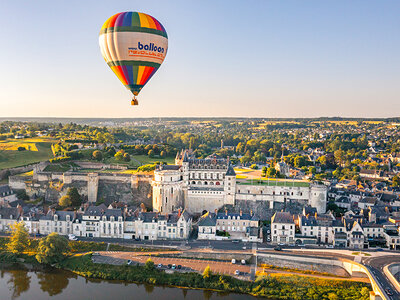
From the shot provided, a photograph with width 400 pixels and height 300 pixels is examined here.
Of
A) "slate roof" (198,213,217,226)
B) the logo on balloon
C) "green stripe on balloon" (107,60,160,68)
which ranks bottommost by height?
"slate roof" (198,213,217,226)

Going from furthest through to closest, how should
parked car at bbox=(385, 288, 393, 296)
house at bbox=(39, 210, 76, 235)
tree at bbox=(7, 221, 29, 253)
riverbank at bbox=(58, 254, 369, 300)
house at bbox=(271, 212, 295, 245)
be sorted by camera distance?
house at bbox=(39, 210, 76, 235) < house at bbox=(271, 212, 295, 245) < tree at bbox=(7, 221, 29, 253) < riverbank at bbox=(58, 254, 369, 300) < parked car at bbox=(385, 288, 393, 296)

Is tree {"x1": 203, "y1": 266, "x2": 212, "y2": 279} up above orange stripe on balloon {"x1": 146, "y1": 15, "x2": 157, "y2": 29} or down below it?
below

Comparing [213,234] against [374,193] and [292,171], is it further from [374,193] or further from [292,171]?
[292,171]

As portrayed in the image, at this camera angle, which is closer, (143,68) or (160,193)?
(143,68)

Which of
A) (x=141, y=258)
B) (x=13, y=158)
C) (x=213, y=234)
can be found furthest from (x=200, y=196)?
(x=13, y=158)

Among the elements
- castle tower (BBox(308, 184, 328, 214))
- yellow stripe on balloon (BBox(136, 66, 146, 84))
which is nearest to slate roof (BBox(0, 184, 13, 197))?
yellow stripe on balloon (BBox(136, 66, 146, 84))

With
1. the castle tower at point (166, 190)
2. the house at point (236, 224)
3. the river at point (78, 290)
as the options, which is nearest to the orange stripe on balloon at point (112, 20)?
the castle tower at point (166, 190)

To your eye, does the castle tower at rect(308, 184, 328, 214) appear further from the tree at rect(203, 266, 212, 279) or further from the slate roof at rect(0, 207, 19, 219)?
the slate roof at rect(0, 207, 19, 219)
